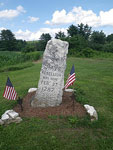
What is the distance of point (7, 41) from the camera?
159 feet

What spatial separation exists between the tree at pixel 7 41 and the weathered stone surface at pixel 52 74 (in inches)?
1837

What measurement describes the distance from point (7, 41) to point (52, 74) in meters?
47.4

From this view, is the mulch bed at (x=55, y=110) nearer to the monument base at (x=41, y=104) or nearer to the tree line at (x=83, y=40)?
the monument base at (x=41, y=104)

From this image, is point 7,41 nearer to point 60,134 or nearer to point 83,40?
point 83,40

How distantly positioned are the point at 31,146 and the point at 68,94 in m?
3.06

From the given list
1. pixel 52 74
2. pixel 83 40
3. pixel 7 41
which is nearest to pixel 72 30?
pixel 83 40

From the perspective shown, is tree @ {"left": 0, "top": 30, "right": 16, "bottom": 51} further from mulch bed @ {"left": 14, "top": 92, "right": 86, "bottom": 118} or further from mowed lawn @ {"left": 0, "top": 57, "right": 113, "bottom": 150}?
mowed lawn @ {"left": 0, "top": 57, "right": 113, "bottom": 150}

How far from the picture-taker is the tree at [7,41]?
159 ft

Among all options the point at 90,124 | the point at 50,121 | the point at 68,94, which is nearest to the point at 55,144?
the point at 50,121

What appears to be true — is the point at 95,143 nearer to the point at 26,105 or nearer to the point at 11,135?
the point at 11,135

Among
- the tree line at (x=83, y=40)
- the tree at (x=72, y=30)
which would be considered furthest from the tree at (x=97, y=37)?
the tree at (x=72, y=30)

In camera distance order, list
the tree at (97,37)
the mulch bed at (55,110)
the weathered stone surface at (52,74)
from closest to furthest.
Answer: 1. the mulch bed at (55,110)
2. the weathered stone surface at (52,74)
3. the tree at (97,37)

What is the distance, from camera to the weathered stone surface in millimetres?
5062

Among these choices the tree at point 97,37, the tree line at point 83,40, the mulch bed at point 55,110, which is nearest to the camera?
the mulch bed at point 55,110
